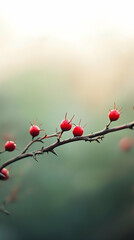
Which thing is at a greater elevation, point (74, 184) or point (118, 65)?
point (118, 65)

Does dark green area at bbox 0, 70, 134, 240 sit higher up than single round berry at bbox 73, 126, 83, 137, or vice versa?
single round berry at bbox 73, 126, 83, 137

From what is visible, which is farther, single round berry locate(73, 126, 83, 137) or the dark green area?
the dark green area

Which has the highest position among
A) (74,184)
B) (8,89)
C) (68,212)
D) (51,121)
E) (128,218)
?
(8,89)

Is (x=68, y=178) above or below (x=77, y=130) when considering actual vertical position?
below

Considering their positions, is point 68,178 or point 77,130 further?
point 68,178

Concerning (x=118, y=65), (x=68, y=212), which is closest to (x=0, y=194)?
(x=68, y=212)

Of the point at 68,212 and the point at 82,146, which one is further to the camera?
the point at 82,146

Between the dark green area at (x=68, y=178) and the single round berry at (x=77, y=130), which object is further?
the dark green area at (x=68, y=178)

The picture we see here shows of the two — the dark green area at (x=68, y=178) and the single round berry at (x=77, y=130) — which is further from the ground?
the single round berry at (x=77, y=130)

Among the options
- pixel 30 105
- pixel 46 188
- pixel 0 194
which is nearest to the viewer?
pixel 0 194

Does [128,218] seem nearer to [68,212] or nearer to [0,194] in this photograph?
[68,212]

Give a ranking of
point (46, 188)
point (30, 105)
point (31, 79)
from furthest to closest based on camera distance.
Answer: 1. point (31, 79)
2. point (30, 105)
3. point (46, 188)
